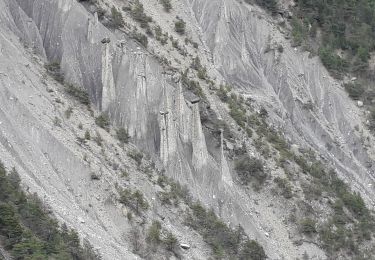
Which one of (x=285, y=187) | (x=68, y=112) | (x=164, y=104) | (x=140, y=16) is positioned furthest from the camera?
(x=140, y=16)

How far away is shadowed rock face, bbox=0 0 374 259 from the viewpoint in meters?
39.6

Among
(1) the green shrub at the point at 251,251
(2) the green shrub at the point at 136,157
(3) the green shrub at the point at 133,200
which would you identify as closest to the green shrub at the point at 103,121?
(2) the green shrub at the point at 136,157

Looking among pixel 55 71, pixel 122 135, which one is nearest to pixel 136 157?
pixel 122 135

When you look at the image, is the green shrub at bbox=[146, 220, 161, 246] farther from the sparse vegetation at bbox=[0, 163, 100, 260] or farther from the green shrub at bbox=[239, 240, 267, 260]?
the green shrub at bbox=[239, 240, 267, 260]

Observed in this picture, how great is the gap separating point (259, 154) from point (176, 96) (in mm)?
5396

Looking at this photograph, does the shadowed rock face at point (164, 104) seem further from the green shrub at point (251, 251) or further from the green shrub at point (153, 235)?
the green shrub at point (153, 235)

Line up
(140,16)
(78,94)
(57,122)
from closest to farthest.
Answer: (57,122), (78,94), (140,16)

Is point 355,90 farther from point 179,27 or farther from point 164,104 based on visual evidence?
point 164,104

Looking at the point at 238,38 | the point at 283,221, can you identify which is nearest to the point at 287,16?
the point at 238,38

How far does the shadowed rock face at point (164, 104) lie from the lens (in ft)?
130

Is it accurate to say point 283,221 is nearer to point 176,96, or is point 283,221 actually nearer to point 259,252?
point 259,252

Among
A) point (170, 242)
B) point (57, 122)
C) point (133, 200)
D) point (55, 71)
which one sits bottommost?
point (170, 242)

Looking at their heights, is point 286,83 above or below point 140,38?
below

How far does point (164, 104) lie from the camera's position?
4462cm
